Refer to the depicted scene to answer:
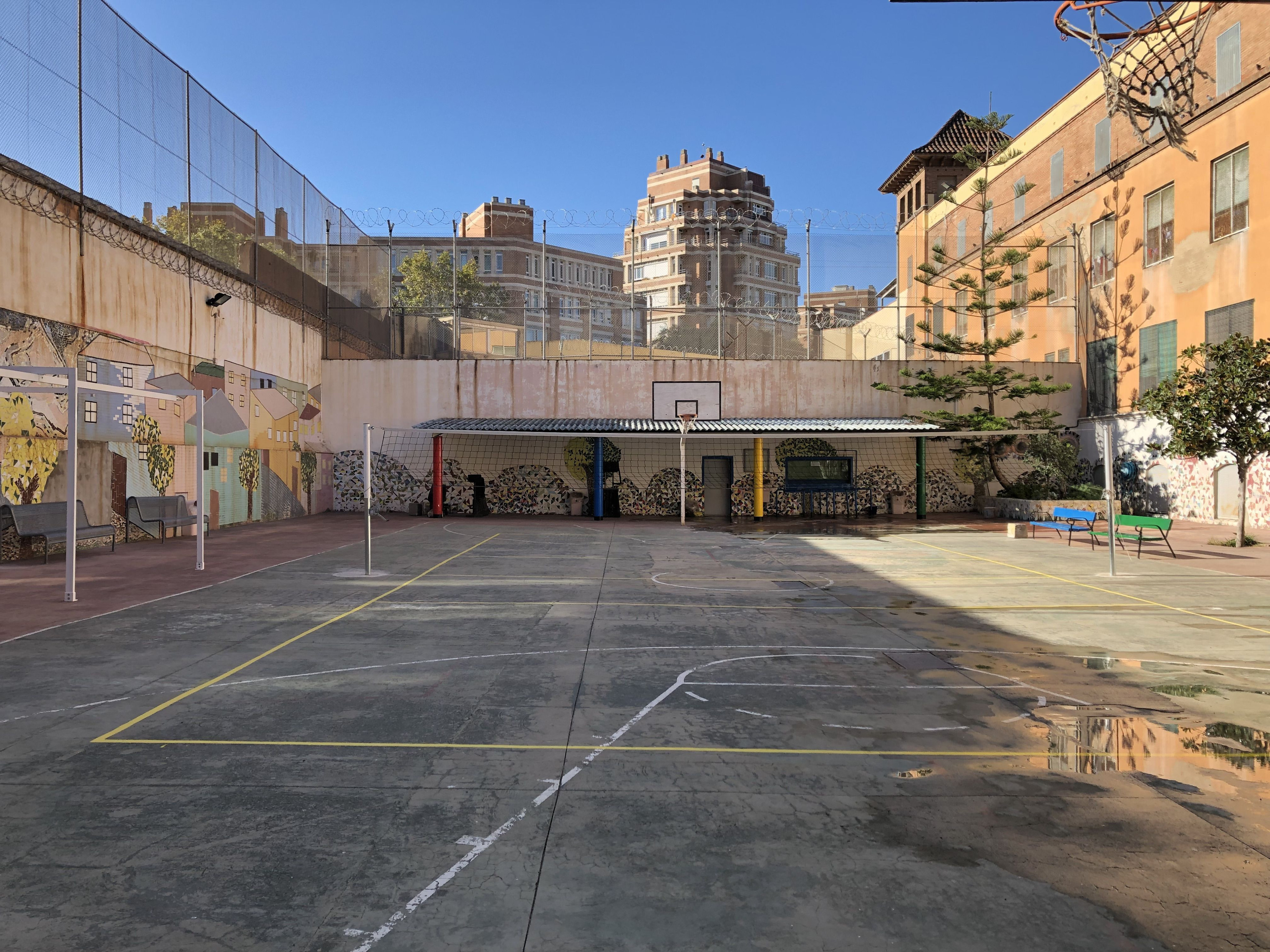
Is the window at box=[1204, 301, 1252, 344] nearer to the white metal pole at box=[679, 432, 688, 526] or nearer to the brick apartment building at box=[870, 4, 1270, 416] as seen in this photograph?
the brick apartment building at box=[870, 4, 1270, 416]

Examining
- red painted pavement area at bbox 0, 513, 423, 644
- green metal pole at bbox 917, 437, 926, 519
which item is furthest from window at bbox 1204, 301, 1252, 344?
red painted pavement area at bbox 0, 513, 423, 644

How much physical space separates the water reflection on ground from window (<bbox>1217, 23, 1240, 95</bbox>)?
2251 cm

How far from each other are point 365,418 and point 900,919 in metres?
29.6

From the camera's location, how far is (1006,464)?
30.8 m

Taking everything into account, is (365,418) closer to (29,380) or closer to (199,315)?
(199,315)

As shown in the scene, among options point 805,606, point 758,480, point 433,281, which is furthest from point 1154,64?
point 433,281

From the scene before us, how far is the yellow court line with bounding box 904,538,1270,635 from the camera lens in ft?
31.5

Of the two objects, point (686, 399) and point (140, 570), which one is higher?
point (686, 399)

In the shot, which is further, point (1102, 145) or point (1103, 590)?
point (1102, 145)

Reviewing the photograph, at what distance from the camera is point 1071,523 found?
19.1 metres

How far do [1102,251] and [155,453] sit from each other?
28.6 meters

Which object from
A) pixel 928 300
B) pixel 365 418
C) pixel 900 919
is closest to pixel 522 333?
pixel 365 418

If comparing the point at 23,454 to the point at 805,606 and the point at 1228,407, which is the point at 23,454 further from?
the point at 1228,407

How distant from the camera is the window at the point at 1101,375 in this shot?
92.9ft
